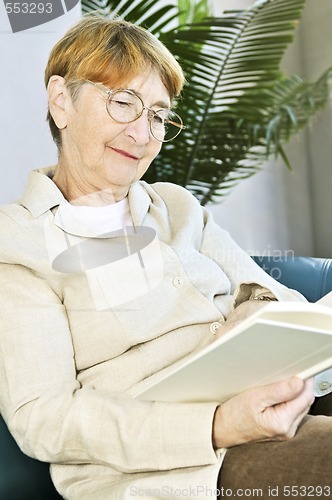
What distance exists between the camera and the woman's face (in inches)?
53.4

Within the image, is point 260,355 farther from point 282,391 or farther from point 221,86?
point 221,86

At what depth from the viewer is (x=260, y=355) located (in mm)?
898

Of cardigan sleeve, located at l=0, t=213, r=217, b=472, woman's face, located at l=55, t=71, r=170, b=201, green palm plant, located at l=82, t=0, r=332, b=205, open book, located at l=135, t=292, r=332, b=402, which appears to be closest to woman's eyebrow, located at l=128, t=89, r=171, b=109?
woman's face, located at l=55, t=71, r=170, b=201

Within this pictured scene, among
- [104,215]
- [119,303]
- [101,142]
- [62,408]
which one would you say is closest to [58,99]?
[101,142]

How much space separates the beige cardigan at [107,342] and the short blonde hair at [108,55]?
Answer: 21 cm

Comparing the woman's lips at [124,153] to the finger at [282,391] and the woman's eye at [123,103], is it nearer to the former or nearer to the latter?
the woman's eye at [123,103]

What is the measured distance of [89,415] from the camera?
110 centimetres

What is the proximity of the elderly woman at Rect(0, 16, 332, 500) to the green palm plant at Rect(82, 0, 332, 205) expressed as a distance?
45.7 inches

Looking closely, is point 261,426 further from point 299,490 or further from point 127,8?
point 127,8

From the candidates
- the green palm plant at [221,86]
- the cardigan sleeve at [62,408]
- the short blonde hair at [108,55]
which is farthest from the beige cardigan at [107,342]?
the green palm plant at [221,86]

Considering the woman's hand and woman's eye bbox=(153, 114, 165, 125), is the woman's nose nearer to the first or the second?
woman's eye bbox=(153, 114, 165, 125)

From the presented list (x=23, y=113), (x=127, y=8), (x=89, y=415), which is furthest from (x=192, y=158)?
(x=89, y=415)

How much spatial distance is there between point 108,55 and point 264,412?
2.30 feet

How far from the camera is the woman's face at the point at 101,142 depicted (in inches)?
53.4
